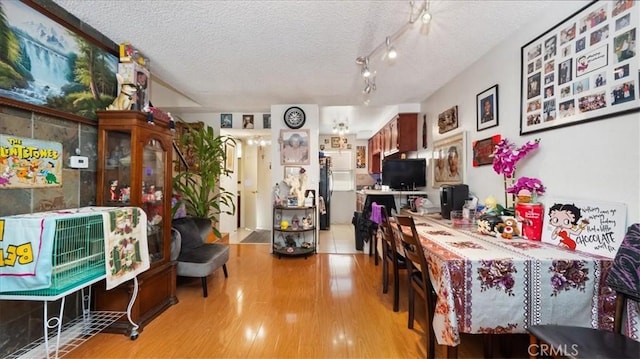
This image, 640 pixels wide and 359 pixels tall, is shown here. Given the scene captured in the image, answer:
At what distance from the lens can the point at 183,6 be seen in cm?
174

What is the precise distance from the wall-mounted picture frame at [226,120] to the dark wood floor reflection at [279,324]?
2.51 m

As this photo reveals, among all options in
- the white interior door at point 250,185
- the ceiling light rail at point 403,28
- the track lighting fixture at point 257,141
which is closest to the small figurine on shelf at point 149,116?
the ceiling light rail at point 403,28

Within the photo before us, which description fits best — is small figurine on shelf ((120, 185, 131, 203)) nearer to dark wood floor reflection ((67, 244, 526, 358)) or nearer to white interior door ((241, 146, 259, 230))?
dark wood floor reflection ((67, 244, 526, 358))

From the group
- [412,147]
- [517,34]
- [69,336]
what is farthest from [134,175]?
[412,147]

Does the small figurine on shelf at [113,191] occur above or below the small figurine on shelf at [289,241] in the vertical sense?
above

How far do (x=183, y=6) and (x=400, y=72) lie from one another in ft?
6.90

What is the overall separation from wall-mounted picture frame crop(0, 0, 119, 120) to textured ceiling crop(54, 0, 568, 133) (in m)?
0.15

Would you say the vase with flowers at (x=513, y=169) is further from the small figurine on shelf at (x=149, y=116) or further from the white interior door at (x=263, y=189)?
the white interior door at (x=263, y=189)

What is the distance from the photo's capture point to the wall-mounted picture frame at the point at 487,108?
7.44 feet

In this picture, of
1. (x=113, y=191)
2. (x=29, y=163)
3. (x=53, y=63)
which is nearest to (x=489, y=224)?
(x=113, y=191)

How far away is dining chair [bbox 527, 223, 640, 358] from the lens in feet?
3.24

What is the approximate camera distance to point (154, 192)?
2.23m

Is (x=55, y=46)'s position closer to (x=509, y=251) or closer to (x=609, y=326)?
(x=509, y=251)

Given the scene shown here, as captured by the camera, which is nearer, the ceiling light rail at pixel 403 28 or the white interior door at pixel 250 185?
the ceiling light rail at pixel 403 28
